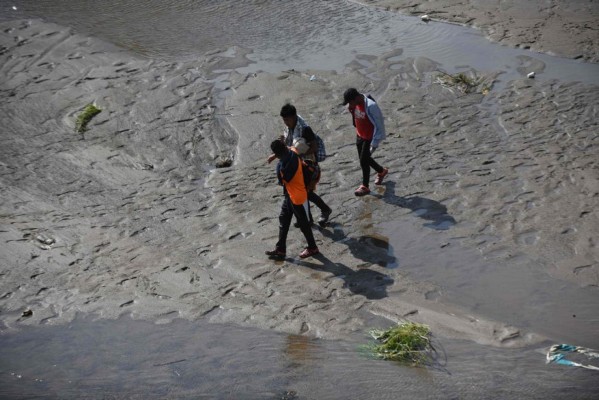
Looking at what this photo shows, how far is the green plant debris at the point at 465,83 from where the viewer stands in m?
12.1

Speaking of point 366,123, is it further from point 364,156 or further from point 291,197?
point 291,197

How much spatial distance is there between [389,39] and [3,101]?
8.02m

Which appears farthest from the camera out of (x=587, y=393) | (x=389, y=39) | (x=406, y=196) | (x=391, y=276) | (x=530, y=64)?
(x=389, y=39)

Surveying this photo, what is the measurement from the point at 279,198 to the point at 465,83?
4.90 meters

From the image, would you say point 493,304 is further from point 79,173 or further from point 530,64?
point 530,64

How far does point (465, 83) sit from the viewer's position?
12.2m

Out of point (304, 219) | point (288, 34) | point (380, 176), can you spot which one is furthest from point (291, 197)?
point (288, 34)

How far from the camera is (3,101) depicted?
464 inches

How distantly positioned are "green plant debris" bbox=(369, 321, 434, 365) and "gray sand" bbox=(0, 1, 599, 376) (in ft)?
0.92

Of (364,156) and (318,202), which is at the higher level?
(364,156)

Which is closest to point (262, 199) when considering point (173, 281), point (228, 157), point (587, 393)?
point (228, 157)

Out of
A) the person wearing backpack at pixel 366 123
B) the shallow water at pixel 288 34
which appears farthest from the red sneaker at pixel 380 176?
the shallow water at pixel 288 34

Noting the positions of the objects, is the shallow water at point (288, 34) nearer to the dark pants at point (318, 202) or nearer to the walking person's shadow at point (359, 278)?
the dark pants at point (318, 202)

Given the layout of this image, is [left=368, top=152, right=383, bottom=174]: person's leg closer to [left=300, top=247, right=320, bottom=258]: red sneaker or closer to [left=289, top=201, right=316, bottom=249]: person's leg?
[left=289, top=201, right=316, bottom=249]: person's leg
